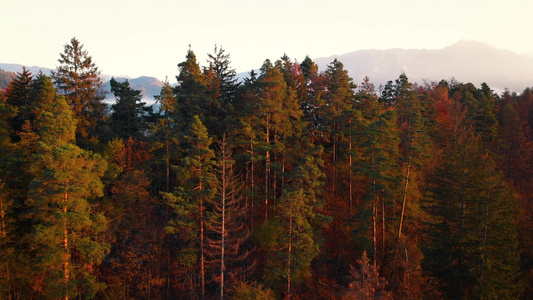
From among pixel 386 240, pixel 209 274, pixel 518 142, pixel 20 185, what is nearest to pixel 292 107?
pixel 386 240

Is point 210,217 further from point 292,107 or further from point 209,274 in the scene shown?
point 292,107

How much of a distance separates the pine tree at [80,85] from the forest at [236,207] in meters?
0.14

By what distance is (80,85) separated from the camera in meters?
32.3

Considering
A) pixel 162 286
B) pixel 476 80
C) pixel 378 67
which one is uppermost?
pixel 378 67

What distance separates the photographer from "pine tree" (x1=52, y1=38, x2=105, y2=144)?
31.5 meters

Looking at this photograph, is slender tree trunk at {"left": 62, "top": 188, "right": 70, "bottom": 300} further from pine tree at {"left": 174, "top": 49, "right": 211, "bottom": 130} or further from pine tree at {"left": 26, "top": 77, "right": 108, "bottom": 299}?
pine tree at {"left": 174, "top": 49, "right": 211, "bottom": 130}

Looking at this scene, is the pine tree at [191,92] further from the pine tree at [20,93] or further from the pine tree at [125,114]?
the pine tree at [20,93]

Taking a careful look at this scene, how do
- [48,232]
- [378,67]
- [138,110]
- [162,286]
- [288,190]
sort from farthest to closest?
[378,67] < [138,110] < [162,286] < [288,190] < [48,232]

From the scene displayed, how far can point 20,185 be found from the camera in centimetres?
2423

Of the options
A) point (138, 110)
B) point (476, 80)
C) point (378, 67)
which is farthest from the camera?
point (378, 67)

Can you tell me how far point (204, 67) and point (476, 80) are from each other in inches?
6385

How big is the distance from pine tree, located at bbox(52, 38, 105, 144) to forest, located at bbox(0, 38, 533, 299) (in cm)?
14

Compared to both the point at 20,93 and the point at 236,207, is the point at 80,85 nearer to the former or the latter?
the point at 20,93

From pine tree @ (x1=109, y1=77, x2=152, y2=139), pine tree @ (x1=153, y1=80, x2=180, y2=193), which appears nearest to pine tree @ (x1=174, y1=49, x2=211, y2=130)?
pine tree @ (x1=153, y1=80, x2=180, y2=193)
